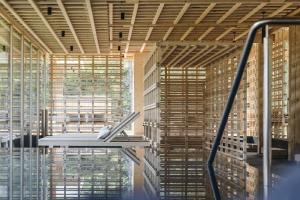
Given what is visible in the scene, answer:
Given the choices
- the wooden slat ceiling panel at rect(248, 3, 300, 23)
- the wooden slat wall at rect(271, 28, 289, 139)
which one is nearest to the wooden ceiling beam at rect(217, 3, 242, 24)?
the wooden slat ceiling panel at rect(248, 3, 300, 23)

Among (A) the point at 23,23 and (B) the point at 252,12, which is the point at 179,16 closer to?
(B) the point at 252,12

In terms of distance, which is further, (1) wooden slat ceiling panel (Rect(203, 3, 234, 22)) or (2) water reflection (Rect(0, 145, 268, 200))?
(1) wooden slat ceiling panel (Rect(203, 3, 234, 22))

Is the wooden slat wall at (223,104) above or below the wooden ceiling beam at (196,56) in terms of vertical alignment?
below

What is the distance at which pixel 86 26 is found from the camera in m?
12.4

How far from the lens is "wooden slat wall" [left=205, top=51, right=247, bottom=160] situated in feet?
30.9

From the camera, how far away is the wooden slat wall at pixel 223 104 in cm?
942

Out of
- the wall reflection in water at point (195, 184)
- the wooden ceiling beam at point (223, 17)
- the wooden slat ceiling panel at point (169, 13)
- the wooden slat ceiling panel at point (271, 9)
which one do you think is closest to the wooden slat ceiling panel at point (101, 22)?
the wooden slat ceiling panel at point (169, 13)

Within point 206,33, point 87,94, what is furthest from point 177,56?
point 87,94

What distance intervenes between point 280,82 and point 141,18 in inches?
165

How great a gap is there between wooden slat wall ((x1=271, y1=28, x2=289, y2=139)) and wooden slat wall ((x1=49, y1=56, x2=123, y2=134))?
24.0 feet

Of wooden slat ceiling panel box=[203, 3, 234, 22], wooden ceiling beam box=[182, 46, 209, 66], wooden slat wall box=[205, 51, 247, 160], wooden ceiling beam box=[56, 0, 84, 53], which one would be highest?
wooden slat ceiling panel box=[203, 3, 234, 22]

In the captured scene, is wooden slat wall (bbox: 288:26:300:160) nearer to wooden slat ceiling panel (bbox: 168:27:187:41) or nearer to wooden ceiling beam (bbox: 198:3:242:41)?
wooden ceiling beam (bbox: 198:3:242:41)

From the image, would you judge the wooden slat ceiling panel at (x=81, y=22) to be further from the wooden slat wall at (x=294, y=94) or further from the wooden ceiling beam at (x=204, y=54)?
the wooden slat wall at (x=294, y=94)

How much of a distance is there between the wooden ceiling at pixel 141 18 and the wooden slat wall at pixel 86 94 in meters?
3.46
